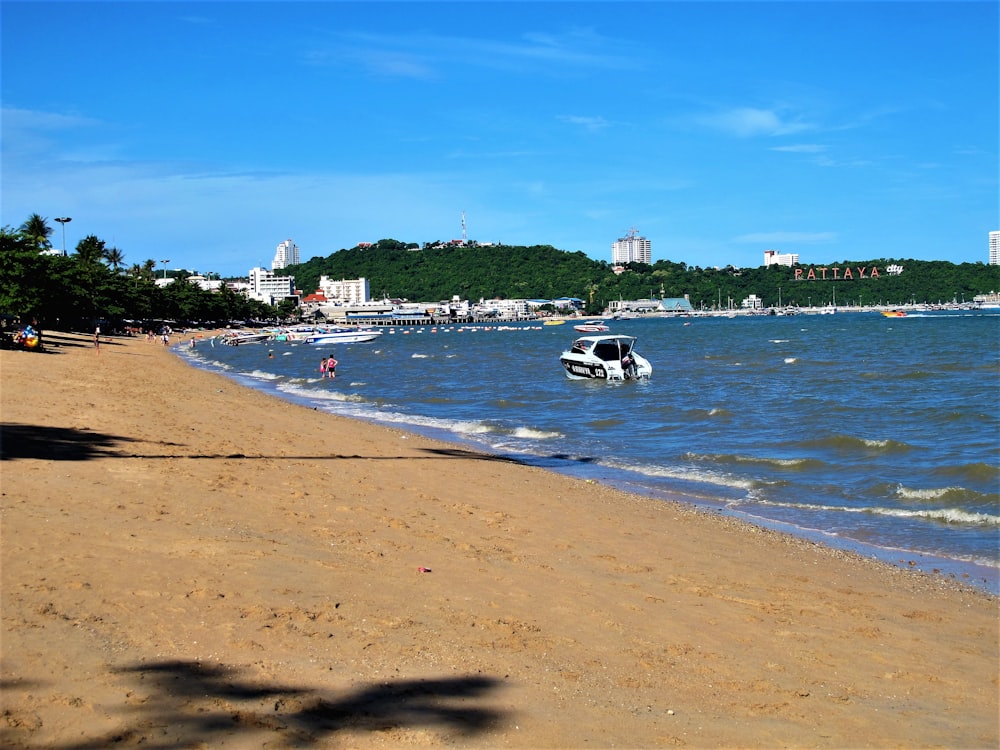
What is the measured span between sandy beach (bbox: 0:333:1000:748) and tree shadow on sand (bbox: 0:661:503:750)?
16 mm

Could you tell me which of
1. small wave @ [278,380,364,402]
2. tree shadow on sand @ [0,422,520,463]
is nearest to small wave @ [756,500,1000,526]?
tree shadow on sand @ [0,422,520,463]

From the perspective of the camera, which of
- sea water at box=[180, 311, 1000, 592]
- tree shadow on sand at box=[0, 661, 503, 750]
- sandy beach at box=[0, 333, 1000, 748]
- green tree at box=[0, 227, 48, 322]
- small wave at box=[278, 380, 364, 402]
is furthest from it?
green tree at box=[0, 227, 48, 322]

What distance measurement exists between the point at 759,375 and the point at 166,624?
40255mm

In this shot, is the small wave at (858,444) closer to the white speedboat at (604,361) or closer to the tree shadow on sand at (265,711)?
the tree shadow on sand at (265,711)

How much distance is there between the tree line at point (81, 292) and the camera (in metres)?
53.5

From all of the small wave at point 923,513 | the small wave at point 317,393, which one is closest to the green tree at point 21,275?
the small wave at point 317,393

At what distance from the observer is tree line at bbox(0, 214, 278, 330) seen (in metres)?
53.5

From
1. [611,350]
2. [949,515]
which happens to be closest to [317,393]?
[611,350]

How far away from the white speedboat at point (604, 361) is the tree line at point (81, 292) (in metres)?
30.2

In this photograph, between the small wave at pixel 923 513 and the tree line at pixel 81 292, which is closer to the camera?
the small wave at pixel 923 513

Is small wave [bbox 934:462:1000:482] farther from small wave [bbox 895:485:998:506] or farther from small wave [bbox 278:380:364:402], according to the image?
small wave [bbox 278:380:364:402]

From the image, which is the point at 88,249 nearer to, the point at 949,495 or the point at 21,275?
the point at 21,275

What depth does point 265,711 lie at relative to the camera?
4906mm

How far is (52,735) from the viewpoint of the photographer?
447 cm
